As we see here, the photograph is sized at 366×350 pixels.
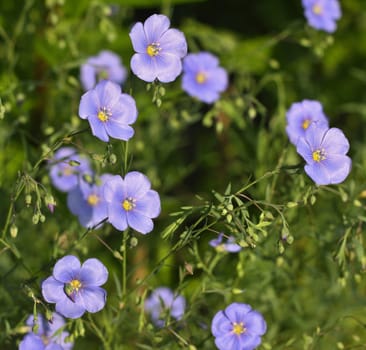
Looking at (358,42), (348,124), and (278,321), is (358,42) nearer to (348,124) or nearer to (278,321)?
(348,124)

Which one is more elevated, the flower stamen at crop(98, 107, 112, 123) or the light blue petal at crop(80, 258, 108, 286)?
the flower stamen at crop(98, 107, 112, 123)

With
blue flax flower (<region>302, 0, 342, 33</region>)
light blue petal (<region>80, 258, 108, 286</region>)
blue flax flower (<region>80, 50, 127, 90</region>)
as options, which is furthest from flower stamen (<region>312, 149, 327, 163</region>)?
blue flax flower (<region>80, 50, 127, 90</region>)

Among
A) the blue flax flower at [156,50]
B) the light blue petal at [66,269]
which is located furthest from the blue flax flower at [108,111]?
the light blue petal at [66,269]

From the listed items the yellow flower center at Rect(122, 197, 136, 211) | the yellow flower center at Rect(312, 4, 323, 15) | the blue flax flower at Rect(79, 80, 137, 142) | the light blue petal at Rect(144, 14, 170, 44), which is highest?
the light blue petal at Rect(144, 14, 170, 44)

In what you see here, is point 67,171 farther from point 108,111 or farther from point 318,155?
point 318,155

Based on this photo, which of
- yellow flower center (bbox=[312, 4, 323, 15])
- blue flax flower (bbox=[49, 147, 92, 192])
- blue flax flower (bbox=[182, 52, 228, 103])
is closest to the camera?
blue flax flower (bbox=[49, 147, 92, 192])

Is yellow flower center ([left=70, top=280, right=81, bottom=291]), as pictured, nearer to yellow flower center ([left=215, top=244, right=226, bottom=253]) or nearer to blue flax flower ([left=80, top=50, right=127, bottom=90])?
yellow flower center ([left=215, top=244, right=226, bottom=253])

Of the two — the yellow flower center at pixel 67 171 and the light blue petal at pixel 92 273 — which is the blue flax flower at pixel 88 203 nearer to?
the yellow flower center at pixel 67 171
